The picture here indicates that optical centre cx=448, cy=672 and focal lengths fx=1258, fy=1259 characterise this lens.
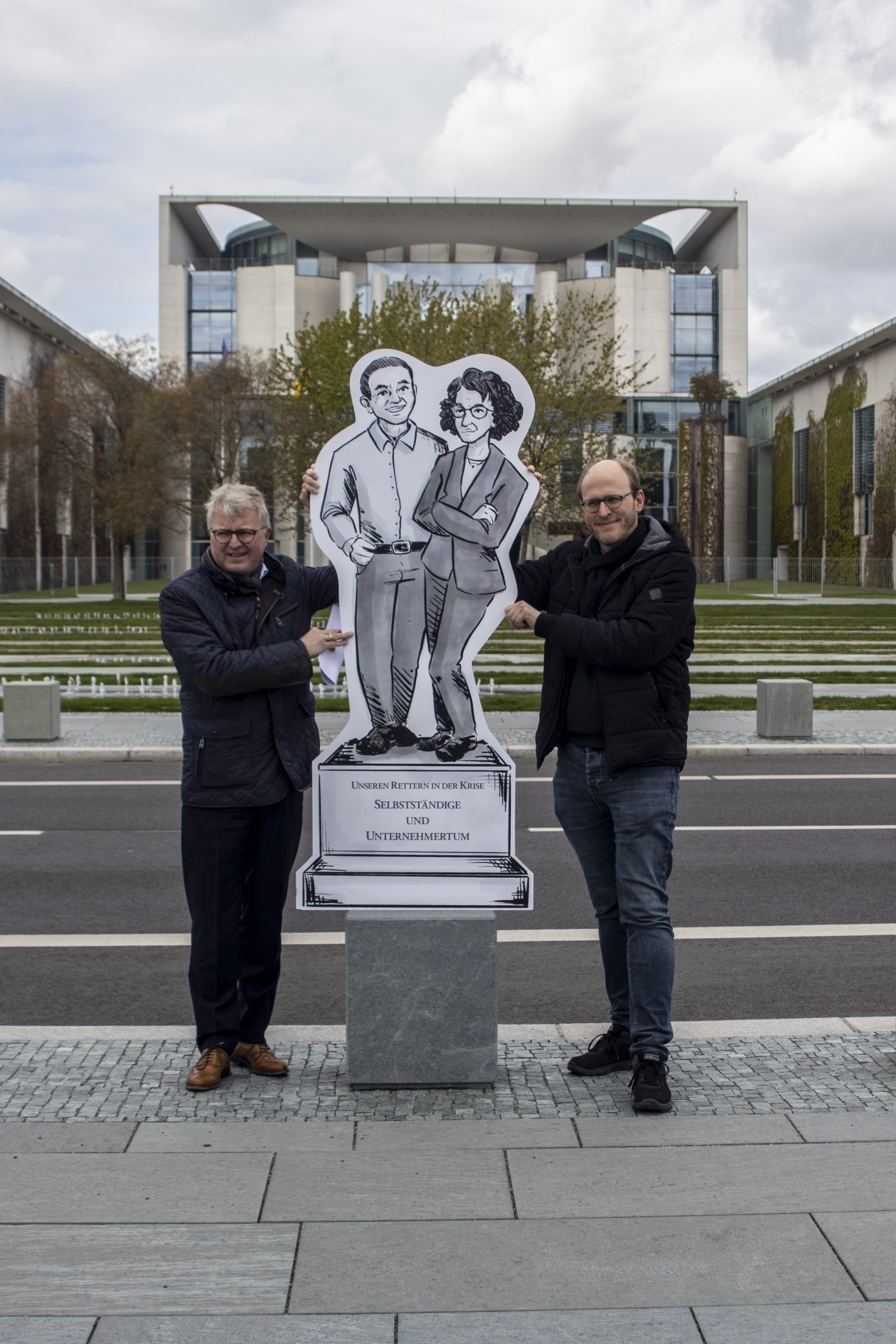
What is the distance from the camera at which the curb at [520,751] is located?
41.6 ft

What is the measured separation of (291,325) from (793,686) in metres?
69.8

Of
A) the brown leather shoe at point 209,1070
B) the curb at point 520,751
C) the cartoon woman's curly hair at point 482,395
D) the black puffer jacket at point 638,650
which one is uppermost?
the cartoon woman's curly hair at point 482,395

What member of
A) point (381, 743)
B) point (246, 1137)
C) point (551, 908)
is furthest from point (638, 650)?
point (551, 908)

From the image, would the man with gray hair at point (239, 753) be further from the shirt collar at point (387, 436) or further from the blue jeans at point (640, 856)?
the blue jeans at point (640, 856)

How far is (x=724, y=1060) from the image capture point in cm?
454

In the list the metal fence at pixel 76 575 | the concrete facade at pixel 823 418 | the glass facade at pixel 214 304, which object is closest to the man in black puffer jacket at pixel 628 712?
the metal fence at pixel 76 575

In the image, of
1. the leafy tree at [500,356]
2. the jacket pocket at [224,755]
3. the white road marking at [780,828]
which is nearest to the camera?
the jacket pocket at [224,755]

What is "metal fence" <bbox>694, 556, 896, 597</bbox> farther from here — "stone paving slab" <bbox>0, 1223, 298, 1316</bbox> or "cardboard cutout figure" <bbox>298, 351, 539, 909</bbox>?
"stone paving slab" <bbox>0, 1223, 298, 1316</bbox>

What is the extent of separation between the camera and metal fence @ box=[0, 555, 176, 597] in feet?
201

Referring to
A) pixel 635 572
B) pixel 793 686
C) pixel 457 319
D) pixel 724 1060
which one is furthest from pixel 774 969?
pixel 457 319

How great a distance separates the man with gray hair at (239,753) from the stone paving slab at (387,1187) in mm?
782

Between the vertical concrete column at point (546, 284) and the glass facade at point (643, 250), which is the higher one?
the glass facade at point (643, 250)

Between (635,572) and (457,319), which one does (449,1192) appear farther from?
(457,319)

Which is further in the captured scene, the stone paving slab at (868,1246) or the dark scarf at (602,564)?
the dark scarf at (602,564)
